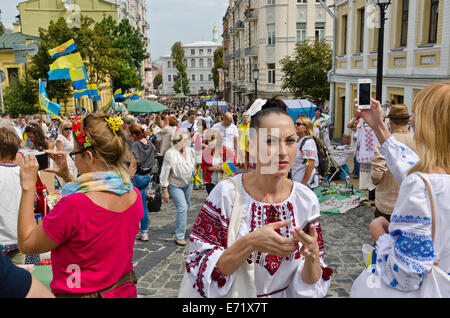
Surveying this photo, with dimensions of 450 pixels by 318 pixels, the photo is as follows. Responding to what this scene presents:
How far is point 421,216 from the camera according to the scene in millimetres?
1661

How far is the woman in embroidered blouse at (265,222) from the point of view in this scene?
1901 millimetres

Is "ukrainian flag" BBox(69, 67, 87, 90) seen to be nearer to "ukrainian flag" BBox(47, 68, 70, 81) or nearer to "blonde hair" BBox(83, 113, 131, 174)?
"ukrainian flag" BBox(47, 68, 70, 81)

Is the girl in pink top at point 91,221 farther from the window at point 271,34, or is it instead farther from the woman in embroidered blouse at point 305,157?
the window at point 271,34

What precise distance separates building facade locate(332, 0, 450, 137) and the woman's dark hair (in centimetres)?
993

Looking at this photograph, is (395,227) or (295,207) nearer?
(395,227)

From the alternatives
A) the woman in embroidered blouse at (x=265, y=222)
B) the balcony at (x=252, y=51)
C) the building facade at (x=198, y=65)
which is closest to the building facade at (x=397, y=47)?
the woman in embroidered blouse at (x=265, y=222)

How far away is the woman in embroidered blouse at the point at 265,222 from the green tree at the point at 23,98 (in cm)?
2808

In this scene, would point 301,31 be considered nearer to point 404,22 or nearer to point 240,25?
point 240,25

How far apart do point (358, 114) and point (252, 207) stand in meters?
1.03

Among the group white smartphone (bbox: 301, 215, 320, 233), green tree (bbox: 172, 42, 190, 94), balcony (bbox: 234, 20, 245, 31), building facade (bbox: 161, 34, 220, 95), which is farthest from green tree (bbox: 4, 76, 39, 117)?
building facade (bbox: 161, 34, 220, 95)

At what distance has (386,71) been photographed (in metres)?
14.7

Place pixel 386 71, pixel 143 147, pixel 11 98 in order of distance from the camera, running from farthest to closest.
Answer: pixel 11 98 < pixel 386 71 < pixel 143 147

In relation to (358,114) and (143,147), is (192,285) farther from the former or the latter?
(143,147)
